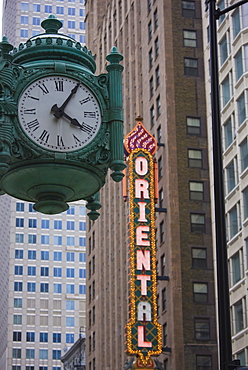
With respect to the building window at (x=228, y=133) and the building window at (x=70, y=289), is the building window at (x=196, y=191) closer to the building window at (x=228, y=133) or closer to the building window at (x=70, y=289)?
the building window at (x=228, y=133)

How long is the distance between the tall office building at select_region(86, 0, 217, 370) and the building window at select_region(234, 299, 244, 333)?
1262 cm

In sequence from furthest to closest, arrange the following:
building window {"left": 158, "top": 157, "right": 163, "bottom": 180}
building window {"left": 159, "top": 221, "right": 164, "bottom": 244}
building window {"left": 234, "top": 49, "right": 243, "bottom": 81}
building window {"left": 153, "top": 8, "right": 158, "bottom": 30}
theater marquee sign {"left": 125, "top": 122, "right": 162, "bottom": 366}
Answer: building window {"left": 153, "top": 8, "right": 158, "bottom": 30} → building window {"left": 158, "top": 157, "right": 163, "bottom": 180} → building window {"left": 159, "top": 221, "right": 164, "bottom": 244} → theater marquee sign {"left": 125, "top": 122, "right": 162, "bottom": 366} → building window {"left": 234, "top": 49, "right": 243, "bottom": 81}

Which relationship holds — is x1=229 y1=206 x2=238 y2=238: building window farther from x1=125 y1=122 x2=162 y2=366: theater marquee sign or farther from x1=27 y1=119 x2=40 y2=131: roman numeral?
x1=27 y1=119 x2=40 y2=131: roman numeral

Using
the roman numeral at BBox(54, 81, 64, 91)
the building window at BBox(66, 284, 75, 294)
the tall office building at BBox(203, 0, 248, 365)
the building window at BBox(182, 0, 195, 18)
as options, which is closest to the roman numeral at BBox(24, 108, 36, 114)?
the roman numeral at BBox(54, 81, 64, 91)


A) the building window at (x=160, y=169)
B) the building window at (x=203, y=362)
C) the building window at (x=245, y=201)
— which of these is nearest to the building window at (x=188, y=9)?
the building window at (x=160, y=169)

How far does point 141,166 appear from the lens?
223 ft

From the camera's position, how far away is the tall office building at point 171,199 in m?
66.6

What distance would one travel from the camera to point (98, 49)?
355 feet

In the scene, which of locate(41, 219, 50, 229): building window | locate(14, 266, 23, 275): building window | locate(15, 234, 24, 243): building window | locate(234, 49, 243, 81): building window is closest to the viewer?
locate(234, 49, 243, 81): building window

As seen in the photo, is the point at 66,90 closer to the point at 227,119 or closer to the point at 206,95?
the point at 227,119

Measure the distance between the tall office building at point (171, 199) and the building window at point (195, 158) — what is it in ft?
0.29

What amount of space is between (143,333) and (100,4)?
6191 centimetres

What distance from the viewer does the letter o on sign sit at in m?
67.7

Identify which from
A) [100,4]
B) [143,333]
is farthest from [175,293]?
[100,4]
